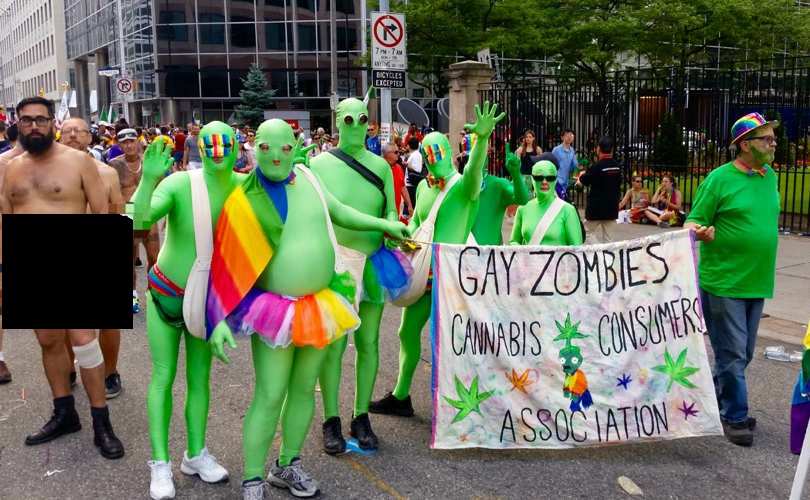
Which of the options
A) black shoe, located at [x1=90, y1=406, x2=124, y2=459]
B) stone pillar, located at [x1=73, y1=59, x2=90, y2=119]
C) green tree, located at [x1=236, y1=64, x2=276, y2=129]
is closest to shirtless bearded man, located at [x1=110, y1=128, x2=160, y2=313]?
black shoe, located at [x1=90, y1=406, x2=124, y2=459]

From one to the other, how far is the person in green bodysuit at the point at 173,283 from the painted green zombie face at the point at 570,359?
1975 millimetres

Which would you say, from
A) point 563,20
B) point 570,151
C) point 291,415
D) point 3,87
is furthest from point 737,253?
point 3,87

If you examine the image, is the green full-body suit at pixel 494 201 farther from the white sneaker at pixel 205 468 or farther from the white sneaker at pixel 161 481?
the white sneaker at pixel 161 481

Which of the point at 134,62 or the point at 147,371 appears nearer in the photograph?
the point at 147,371

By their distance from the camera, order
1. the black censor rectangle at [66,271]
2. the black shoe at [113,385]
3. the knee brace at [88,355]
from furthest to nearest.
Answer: the black shoe at [113,385]
the knee brace at [88,355]
the black censor rectangle at [66,271]

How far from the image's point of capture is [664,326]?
14.8ft

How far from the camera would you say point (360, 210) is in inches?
175

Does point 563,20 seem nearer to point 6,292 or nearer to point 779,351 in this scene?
point 779,351

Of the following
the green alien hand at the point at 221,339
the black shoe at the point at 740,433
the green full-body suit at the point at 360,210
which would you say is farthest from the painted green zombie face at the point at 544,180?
the green alien hand at the point at 221,339

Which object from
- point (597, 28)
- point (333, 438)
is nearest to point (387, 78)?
point (333, 438)

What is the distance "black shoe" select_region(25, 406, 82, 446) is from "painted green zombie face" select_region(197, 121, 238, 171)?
6.75 feet

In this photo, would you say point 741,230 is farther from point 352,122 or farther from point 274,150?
point 274,150

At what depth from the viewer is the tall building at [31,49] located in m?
66.2

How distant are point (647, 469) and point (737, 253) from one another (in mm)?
1393
